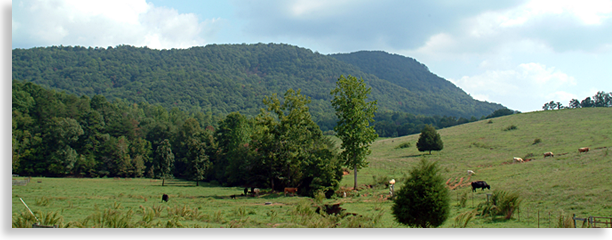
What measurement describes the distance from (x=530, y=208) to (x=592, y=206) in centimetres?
260

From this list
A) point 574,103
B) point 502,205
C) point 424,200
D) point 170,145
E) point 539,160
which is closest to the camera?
point 424,200

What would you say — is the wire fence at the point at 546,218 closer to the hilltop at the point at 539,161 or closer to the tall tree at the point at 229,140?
the hilltop at the point at 539,161

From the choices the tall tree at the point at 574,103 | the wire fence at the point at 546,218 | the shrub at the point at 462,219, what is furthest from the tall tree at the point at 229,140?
the tall tree at the point at 574,103

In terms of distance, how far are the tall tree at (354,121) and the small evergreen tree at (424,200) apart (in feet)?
72.8

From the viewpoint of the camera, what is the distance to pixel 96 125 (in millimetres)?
76125

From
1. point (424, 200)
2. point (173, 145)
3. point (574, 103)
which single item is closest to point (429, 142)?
point (424, 200)

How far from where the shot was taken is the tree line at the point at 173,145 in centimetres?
3875

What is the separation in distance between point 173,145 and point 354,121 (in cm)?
5772

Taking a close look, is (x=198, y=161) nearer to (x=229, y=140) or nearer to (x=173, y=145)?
(x=229, y=140)

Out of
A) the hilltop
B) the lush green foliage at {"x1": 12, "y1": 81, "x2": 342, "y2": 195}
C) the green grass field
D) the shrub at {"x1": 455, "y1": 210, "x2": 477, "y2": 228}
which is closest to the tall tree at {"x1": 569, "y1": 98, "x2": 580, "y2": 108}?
the hilltop

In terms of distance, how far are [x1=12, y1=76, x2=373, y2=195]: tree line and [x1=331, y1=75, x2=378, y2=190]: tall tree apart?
837 millimetres

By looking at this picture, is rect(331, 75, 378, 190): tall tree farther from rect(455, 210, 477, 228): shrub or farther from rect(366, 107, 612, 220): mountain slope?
rect(455, 210, 477, 228): shrub

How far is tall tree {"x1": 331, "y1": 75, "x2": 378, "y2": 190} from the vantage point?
36375 mm

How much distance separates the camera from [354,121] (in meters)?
36.6
